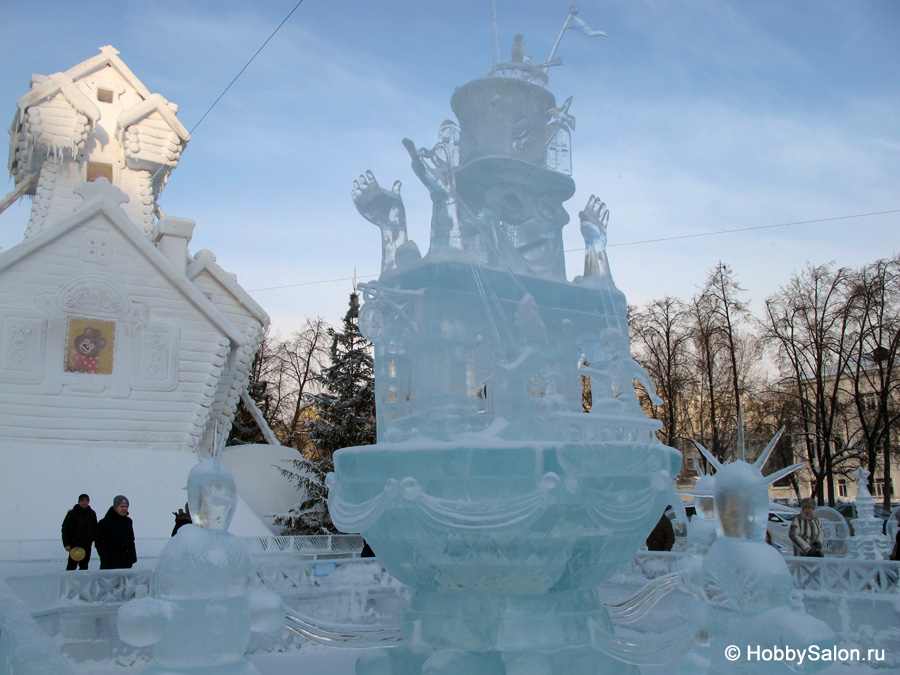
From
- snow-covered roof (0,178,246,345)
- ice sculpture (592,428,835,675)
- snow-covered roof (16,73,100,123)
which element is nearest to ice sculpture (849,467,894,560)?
ice sculpture (592,428,835,675)

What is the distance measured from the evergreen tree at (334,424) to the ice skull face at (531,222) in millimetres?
11899

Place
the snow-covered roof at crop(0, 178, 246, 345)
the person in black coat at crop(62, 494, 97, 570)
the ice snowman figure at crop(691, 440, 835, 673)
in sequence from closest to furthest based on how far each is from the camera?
the ice snowman figure at crop(691, 440, 835, 673), the person in black coat at crop(62, 494, 97, 570), the snow-covered roof at crop(0, 178, 246, 345)

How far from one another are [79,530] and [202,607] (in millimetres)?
6355

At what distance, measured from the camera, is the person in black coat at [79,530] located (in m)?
8.96

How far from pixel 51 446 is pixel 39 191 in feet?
25.2

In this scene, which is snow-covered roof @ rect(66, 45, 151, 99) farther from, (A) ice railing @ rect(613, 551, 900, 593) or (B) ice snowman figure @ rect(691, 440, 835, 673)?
(B) ice snowman figure @ rect(691, 440, 835, 673)

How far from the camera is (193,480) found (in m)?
3.98

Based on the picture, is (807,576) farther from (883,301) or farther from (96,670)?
(883,301)

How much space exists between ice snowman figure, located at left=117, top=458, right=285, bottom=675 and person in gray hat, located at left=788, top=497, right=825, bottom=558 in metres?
7.06

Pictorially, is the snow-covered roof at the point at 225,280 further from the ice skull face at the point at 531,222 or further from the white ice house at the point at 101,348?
the ice skull face at the point at 531,222

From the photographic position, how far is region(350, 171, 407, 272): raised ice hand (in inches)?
278

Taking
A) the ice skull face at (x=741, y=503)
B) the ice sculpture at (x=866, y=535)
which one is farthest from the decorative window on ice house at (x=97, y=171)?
the ice skull face at (x=741, y=503)

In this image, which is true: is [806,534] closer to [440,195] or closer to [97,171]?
[440,195]

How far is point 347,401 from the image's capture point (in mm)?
20391
